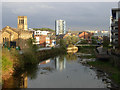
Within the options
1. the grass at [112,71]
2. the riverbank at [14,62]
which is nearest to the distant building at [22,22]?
the riverbank at [14,62]

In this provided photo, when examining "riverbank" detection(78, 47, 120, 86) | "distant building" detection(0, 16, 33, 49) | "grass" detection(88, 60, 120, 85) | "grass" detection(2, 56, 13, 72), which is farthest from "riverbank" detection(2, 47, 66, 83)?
"distant building" detection(0, 16, 33, 49)

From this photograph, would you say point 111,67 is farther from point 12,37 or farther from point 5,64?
point 12,37

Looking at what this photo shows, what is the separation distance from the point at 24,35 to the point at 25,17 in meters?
25.7

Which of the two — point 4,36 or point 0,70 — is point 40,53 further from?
point 0,70

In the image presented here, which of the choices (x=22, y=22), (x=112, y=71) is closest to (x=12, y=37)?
(x=22, y=22)

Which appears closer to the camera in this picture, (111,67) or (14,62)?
(14,62)

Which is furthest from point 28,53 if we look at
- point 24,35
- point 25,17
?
point 25,17

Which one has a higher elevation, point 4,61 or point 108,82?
point 4,61

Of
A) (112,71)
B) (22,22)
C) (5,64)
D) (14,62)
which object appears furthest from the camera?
(22,22)

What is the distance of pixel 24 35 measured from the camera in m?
63.8

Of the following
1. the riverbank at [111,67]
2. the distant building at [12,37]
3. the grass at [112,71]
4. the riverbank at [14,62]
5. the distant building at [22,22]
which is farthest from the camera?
the distant building at [22,22]

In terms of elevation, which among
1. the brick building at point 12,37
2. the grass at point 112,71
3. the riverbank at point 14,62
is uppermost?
the brick building at point 12,37

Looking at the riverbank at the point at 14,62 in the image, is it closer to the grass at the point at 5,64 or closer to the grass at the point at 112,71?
the grass at the point at 5,64

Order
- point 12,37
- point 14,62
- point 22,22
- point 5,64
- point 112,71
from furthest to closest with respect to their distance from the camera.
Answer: point 22,22 → point 12,37 → point 14,62 → point 112,71 → point 5,64
